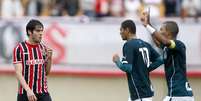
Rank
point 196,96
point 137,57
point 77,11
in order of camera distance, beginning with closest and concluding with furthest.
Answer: point 137,57
point 196,96
point 77,11

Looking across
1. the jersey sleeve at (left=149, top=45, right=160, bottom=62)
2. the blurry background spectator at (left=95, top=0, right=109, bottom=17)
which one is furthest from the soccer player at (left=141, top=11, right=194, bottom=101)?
the blurry background spectator at (left=95, top=0, right=109, bottom=17)

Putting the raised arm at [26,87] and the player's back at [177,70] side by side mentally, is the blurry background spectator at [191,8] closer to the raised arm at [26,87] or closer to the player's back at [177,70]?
the player's back at [177,70]

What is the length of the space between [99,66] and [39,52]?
5725mm

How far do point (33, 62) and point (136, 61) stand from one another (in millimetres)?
1332

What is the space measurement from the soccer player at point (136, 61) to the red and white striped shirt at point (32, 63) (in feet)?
3.22

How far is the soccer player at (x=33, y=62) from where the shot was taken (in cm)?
1006

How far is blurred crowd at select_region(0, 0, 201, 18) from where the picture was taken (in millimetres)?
16625

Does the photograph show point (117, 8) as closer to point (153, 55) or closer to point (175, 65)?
point (153, 55)

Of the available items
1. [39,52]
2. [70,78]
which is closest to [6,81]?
[70,78]

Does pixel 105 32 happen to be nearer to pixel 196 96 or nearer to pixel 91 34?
pixel 91 34

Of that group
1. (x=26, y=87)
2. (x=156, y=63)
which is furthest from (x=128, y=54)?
(x=26, y=87)

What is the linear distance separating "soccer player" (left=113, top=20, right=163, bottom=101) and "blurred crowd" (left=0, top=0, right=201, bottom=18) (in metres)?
6.39

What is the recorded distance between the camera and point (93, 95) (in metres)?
15.8

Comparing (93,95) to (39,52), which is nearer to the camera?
(39,52)
